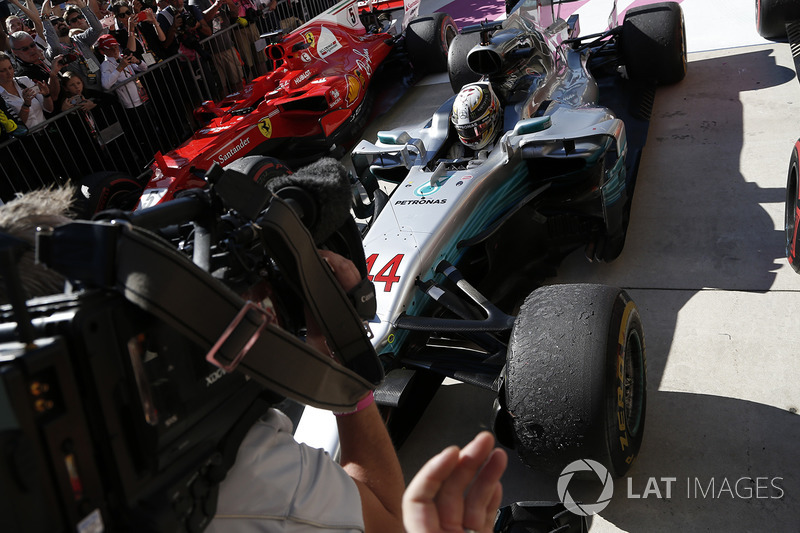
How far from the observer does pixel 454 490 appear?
0.88 m

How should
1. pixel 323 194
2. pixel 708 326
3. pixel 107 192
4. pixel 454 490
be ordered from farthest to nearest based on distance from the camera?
pixel 107 192 → pixel 708 326 → pixel 323 194 → pixel 454 490

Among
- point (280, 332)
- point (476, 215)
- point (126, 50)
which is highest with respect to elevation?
point (280, 332)

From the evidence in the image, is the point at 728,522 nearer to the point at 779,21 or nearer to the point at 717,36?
the point at 779,21

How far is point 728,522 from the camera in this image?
101 inches

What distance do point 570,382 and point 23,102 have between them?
18.4 feet

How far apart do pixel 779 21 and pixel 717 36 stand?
2.70 ft

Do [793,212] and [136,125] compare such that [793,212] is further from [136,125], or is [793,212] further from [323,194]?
[136,125]

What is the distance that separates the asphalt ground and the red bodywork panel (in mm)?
3150

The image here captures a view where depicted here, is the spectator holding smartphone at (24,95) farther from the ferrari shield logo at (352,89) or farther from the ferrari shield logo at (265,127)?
the ferrari shield logo at (352,89)

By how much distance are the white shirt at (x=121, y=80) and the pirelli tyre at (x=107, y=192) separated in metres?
1.29

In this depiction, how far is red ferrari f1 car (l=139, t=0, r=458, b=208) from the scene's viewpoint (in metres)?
6.17

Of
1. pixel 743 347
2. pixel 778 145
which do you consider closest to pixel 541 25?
pixel 778 145

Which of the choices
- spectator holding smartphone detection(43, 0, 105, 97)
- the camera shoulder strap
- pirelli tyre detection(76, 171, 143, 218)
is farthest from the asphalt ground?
spectator holding smartphone detection(43, 0, 105, 97)

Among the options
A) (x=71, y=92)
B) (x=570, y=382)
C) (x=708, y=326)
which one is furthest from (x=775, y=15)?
(x=71, y=92)
